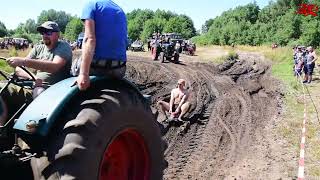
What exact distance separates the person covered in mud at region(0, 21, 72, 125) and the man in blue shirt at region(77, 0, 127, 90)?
1.50ft

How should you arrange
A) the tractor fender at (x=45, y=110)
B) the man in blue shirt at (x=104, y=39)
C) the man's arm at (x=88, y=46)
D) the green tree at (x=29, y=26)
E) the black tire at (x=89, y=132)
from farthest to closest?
the green tree at (x=29, y=26), the man in blue shirt at (x=104, y=39), the man's arm at (x=88, y=46), the tractor fender at (x=45, y=110), the black tire at (x=89, y=132)

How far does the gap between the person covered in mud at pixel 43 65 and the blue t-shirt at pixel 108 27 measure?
51 cm

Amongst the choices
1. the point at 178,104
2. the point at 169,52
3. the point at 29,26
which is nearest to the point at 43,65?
the point at 178,104

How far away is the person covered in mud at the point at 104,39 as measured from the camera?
3.64 metres

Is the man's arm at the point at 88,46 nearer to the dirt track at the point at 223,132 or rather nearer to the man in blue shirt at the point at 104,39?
the man in blue shirt at the point at 104,39

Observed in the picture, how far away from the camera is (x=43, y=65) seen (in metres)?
3.98

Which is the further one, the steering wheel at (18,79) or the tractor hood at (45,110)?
the steering wheel at (18,79)

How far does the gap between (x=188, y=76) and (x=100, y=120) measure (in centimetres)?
1735

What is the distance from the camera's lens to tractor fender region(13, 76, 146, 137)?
314 centimetres

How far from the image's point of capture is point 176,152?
8.14m

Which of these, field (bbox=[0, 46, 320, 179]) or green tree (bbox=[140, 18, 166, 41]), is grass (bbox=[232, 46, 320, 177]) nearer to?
field (bbox=[0, 46, 320, 179])

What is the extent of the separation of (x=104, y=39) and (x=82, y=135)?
955mm

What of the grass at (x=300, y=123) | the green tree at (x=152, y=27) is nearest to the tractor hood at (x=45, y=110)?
the grass at (x=300, y=123)

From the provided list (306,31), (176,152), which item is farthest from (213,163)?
(306,31)
